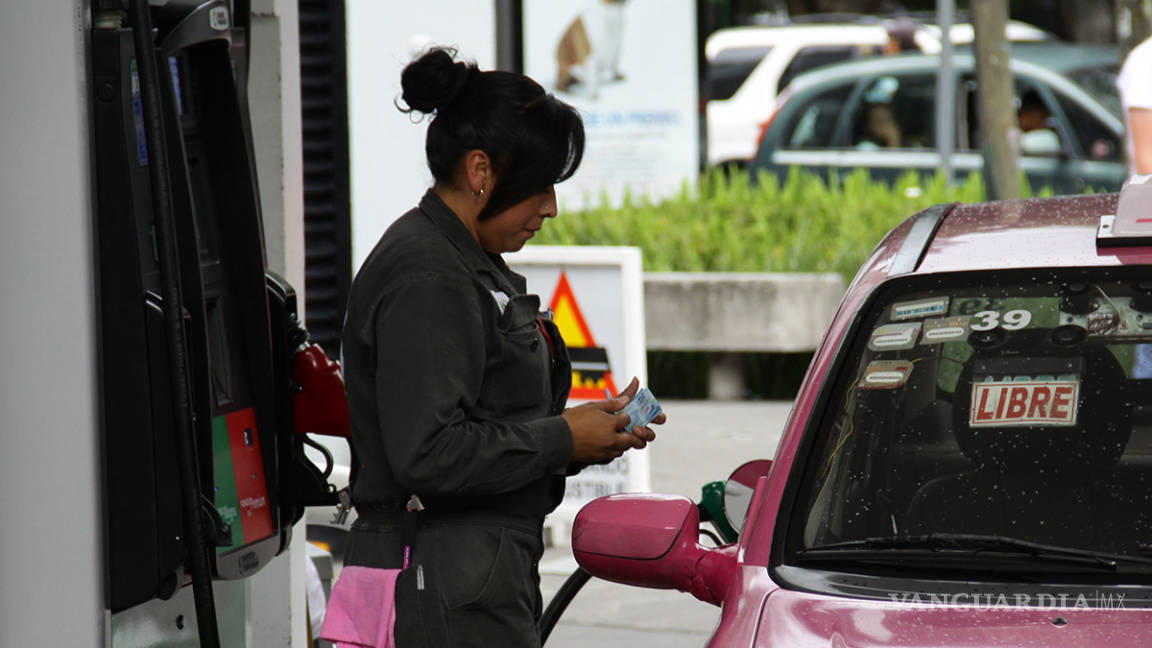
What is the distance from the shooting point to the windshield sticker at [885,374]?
10.3 ft

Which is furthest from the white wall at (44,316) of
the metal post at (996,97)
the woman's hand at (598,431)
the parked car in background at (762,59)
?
the parked car in background at (762,59)

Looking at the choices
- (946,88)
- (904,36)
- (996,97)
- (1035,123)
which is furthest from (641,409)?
(904,36)

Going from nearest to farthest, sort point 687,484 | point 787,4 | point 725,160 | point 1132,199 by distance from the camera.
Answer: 1. point 1132,199
2. point 687,484
3. point 725,160
4. point 787,4

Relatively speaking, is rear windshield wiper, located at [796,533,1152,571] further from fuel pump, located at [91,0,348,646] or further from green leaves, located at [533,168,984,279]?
green leaves, located at [533,168,984,279]

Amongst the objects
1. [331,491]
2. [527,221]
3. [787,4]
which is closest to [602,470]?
[331,491]

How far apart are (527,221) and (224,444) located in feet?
2.47

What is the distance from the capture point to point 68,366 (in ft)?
9.20

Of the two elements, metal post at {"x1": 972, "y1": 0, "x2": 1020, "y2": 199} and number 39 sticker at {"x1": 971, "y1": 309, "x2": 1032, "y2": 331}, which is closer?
number 39 sticker at {"x1": 971, "y1": 309, "x2": 1032, "y2": 331}

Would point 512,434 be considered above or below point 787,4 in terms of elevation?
below

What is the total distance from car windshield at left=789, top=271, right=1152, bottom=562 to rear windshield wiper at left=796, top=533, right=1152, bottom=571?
0.06 metres

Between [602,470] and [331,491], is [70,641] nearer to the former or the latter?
[331,491]

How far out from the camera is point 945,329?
10.3 feet

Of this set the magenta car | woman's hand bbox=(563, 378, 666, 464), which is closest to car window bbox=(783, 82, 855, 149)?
the magenta car

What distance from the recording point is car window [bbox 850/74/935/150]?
16688 mm
